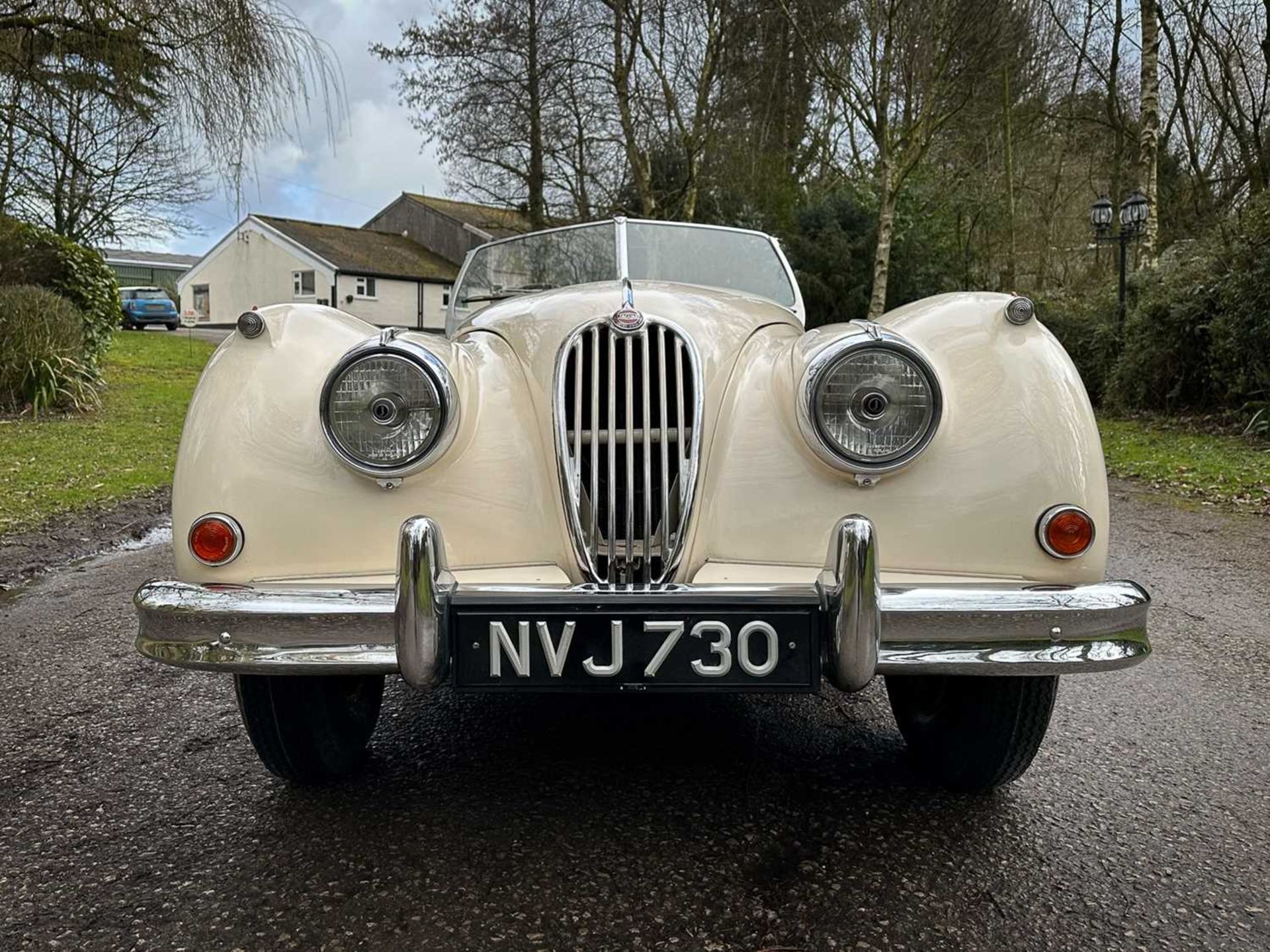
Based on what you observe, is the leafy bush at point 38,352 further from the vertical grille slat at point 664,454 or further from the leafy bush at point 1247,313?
the leafy bush at point 1247,313

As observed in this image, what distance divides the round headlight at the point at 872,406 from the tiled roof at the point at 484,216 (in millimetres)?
9215

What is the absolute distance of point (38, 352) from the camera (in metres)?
9.91

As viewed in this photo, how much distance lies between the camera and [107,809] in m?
2.28

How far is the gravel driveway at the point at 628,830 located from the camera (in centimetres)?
180

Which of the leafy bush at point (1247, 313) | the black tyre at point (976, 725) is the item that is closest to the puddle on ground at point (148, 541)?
the black tyre at point (976, 725)

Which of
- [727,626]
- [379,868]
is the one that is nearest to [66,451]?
[379,868]

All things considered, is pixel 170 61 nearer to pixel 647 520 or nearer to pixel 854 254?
pixel 647 520

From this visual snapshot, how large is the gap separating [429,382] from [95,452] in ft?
24.6

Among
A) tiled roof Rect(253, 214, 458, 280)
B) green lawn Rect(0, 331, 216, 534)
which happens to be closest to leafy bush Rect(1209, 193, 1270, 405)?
green lawn Rect(0, 331, 216, 534)

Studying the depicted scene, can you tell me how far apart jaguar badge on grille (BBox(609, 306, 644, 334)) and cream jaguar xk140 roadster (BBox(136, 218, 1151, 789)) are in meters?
0.01

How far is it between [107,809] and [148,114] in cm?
462

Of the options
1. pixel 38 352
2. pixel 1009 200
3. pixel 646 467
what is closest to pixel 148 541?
pixel 646 467

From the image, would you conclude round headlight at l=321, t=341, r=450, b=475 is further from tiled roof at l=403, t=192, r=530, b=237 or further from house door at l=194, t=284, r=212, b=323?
house door at l=194, t=284, r=212, b=323

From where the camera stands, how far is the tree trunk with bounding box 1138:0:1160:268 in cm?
1264
